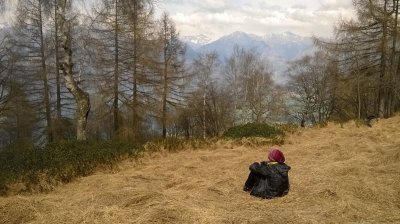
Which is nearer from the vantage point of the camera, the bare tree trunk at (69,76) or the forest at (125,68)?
the bare tree trunk at (69,76)

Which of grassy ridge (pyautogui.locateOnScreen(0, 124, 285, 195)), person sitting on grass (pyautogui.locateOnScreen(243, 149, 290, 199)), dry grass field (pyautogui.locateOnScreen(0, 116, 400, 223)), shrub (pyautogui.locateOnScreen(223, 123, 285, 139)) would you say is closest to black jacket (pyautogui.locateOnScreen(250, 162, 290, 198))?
person sitting on grass (pyautogui.locateOnScreen(243, 149, 290, 199))

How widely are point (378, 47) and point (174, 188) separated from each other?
19.0 meters

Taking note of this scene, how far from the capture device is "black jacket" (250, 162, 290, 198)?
23.2ft

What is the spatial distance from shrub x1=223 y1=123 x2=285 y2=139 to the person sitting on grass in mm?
6709

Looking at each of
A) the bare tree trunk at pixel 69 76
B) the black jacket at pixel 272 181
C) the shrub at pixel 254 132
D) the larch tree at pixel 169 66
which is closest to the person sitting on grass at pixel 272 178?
the black jacket at pixel 272 181

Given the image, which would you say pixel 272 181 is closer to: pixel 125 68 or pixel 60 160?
pixel 60 160

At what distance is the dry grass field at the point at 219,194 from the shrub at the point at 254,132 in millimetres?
2772

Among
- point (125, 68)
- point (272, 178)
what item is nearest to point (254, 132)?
point (272, 178)

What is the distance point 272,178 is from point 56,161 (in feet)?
16.6

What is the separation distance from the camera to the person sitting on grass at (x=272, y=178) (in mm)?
7070

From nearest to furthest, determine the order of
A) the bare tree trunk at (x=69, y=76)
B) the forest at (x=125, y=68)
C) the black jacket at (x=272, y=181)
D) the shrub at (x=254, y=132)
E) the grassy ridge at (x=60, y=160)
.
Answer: the black jacket at (x=272, y=181) < the grassy ridge at (x=60, y=160) < the bare tree trunk at (x=69, y=76) < the shrub at (x=254, y=132) < the forest at (x=125, y=68)

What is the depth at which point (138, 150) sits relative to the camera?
432 inches

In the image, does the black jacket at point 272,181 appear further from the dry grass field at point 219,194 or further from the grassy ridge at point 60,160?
the grassy ridge at point 60,160

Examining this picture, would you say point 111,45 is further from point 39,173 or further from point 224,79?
point 224,79
